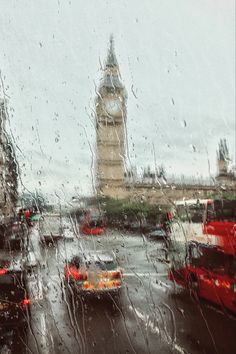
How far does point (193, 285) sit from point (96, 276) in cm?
278

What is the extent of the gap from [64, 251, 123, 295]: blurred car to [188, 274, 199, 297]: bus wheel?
6.55 feet

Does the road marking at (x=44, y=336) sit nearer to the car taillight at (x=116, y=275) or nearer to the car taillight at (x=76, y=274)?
the car taillight at (x=76, y=274)

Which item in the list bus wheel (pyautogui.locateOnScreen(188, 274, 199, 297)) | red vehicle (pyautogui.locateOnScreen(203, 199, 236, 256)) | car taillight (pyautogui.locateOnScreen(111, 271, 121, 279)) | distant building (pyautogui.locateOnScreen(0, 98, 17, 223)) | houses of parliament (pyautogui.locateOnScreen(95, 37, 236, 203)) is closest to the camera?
red vehicle (pyautogui.locateOnScreen(203, 199, 236, 256))

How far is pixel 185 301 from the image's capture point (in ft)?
33.9

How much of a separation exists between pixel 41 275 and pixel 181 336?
713 cm

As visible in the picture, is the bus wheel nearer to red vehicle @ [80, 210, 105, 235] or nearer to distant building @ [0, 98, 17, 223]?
red vehicle @ [80, 210, 105, 235]

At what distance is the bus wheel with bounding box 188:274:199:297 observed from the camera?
10740 mm

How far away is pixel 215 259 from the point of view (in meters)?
9.75

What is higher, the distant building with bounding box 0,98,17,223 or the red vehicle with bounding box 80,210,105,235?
the distant building with bounding box 0,98,17,223

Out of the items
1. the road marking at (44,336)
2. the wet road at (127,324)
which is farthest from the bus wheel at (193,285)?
the road marking at (44,336)

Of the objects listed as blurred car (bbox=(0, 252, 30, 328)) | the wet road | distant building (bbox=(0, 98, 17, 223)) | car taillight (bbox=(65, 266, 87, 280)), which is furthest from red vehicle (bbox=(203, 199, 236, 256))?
distant building (bbox=(0, 98, 17, 223))

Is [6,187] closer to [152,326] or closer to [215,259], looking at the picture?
[215,259]

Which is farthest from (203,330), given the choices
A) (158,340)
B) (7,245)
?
(7,245)

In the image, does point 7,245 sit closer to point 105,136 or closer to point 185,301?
point 185,301
